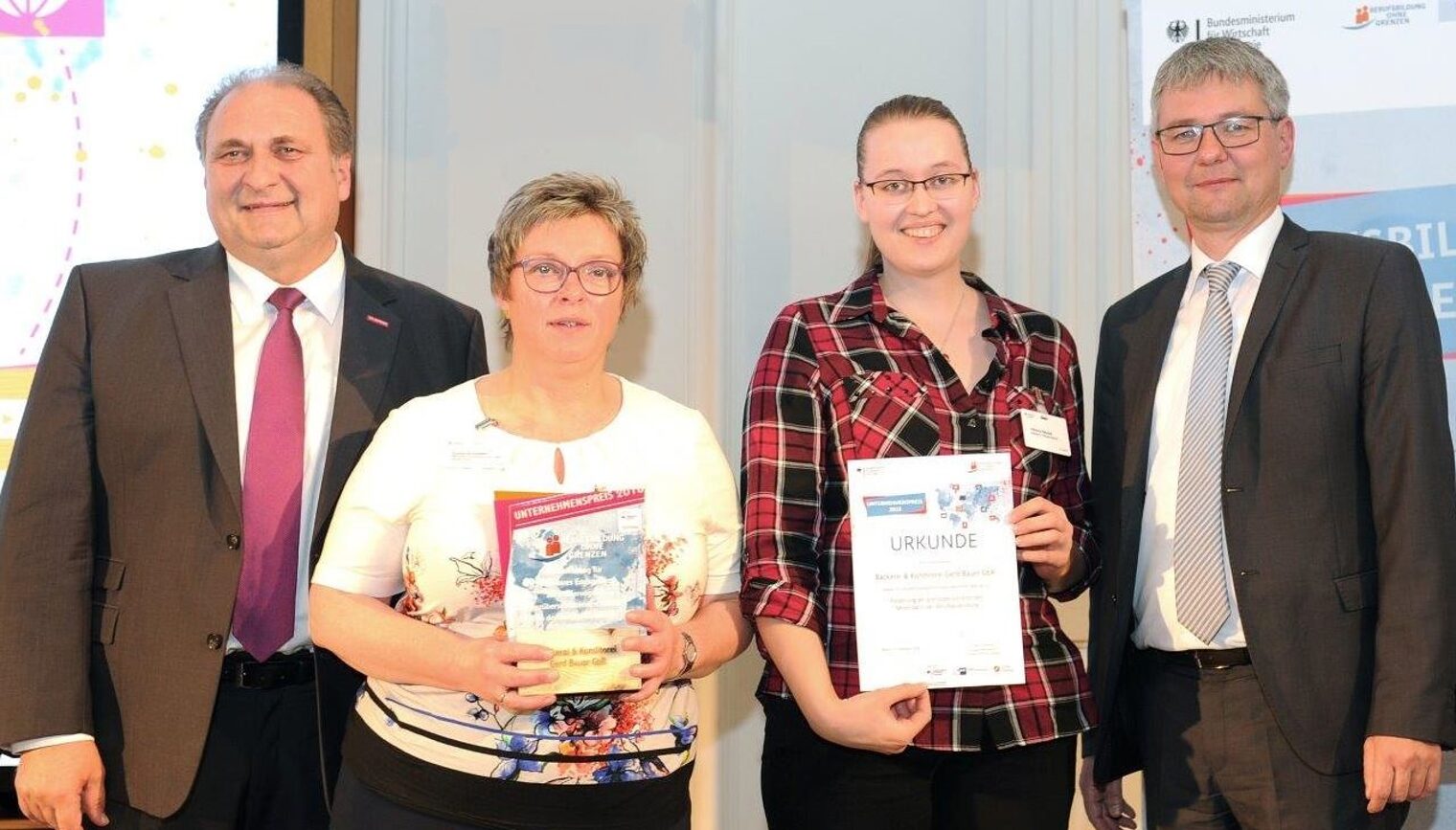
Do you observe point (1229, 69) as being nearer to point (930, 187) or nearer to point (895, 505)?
point (930, 187)

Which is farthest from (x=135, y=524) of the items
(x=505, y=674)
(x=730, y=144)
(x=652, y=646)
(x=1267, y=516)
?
(x=1267, y=516)

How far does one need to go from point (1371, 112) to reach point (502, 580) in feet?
8.27

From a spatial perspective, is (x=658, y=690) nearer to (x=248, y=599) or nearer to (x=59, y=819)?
(x=248, y=599)

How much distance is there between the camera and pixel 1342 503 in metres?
2.37

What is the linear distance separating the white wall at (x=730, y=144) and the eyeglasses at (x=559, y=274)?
1362mm

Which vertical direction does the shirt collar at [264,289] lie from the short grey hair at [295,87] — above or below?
below

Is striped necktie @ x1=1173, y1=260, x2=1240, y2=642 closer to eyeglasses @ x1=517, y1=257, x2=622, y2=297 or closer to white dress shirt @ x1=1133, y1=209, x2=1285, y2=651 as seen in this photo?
white dress shirt @ x1=1133, y1=209, x2=1285, y2=651

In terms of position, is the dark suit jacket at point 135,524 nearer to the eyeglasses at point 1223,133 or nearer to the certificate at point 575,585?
the certificate at point 575,585

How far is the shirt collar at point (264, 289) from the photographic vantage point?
2.62 m

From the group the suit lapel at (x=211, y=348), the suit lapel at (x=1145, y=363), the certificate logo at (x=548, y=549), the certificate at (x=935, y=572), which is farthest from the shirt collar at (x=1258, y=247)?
the suit lapel at (x=211, y=348)

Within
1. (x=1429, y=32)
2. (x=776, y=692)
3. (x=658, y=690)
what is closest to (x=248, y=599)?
(x=658, y=690)

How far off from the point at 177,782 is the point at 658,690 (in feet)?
2.94

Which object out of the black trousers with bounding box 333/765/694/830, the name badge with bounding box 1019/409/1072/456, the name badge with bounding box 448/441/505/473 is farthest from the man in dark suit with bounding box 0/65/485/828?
the name badge with bounding box 1019/409/1072/456

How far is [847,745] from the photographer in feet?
7.38
